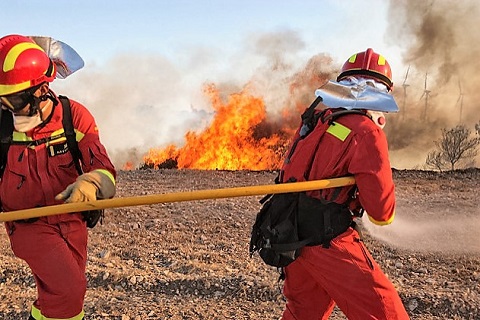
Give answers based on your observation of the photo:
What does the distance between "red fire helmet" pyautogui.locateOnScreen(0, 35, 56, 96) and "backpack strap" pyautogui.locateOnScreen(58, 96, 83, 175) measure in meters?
0.21

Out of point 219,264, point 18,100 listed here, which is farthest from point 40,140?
point 219,264

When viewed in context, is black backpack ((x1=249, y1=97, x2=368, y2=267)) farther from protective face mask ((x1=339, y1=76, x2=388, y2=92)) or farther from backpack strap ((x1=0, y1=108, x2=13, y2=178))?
backpack strap ((x1=0, y1=108, x2=13, y2=178))

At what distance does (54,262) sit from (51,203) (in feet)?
1.27

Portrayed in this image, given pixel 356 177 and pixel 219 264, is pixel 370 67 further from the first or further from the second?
pixel 219 264

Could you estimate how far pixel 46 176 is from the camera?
3574mm

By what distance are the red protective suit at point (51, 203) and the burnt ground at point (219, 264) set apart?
147cm

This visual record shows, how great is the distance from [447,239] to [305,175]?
473 cm

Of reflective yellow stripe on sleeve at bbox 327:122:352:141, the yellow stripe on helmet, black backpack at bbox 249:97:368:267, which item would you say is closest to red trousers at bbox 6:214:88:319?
the yellow stripe on helmet

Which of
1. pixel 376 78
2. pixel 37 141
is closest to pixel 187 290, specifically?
pixel 37 141

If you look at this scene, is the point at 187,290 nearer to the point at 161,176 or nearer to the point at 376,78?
the point at 376,78

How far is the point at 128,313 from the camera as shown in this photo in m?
4.98

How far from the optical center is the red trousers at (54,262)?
3.46 m

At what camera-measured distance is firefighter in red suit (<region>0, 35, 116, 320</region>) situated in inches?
135

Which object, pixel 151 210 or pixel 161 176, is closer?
pixel 151 210
